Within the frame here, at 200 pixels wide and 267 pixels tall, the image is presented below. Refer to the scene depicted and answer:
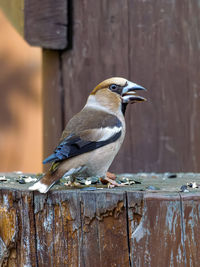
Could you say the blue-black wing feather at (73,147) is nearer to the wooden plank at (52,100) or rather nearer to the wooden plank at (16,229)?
the wooden plank at (16,229)

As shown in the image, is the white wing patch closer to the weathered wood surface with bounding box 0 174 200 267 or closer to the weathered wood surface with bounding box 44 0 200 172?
the weathered wood surface with bounding box 0 174 200 267

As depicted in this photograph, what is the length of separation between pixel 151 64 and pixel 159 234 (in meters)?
1.80

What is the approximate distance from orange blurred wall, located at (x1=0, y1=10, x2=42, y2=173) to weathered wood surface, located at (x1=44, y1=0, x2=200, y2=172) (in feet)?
12.8

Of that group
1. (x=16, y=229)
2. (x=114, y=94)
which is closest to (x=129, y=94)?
(x=114, y=94)

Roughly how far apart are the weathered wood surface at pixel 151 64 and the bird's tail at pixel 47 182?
131cm

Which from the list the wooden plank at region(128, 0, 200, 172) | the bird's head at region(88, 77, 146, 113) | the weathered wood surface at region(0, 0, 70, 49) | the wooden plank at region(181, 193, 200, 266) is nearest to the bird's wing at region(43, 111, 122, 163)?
the bird's head at region(88, 77, 146, 113)

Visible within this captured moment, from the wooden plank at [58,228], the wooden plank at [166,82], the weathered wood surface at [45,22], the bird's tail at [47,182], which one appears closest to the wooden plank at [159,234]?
the wooden plank at [58,228]

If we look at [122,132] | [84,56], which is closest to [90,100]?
[122,132]

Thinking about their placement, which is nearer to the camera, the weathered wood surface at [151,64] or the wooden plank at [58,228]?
the wooden plank at [58,228]

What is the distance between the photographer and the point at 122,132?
12.0ft

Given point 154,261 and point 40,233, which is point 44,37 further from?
point 154,261

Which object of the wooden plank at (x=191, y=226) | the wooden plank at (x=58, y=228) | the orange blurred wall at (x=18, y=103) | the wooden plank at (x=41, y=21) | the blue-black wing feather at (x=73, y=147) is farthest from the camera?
the orange blurred wall at (x=18, y=103)

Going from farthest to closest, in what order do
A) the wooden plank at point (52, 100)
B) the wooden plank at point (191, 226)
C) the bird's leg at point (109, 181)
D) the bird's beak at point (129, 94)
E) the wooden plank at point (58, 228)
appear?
the wooden plank at point (52, 100) → the bird's beak at point (129, 94) → the bird's leg at point (109, 181) → the wooden plank at point (58, 228) → the wooden plank at point (191, 226)

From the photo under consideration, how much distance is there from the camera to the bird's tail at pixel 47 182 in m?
3.10
